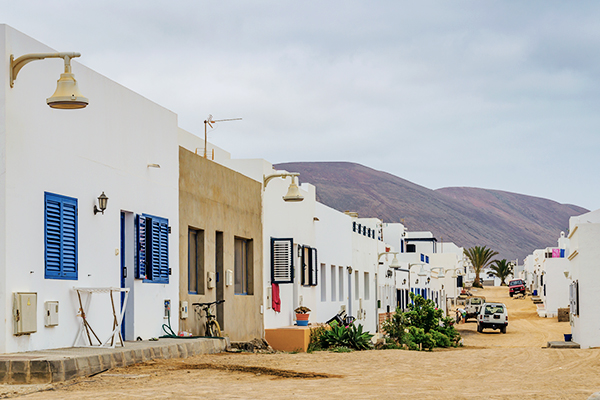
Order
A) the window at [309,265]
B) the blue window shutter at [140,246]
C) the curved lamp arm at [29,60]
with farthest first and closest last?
the window at [309,265] → the blue window shutter at [140,246] → the curved lamp arm at [29,60]

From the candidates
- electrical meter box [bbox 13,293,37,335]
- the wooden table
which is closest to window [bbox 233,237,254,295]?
the wooden table

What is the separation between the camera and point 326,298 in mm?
29484

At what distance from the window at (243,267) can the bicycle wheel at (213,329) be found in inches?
107

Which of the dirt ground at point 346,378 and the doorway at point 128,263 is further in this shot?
the doorway at point 128,263

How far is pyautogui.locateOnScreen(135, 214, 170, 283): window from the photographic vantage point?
14.4 metres

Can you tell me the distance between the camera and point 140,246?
47.5 ft

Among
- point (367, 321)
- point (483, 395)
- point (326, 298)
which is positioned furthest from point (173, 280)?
point (367, 321)

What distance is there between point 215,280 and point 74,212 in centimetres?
669

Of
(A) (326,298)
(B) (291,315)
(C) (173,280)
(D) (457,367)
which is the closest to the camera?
(D) (457,367)

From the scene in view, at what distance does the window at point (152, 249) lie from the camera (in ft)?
47.3

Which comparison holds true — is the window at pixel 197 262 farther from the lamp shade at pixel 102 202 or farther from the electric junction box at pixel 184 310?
the lamp shade at pixel 102 202

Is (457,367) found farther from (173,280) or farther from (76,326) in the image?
(76,326)

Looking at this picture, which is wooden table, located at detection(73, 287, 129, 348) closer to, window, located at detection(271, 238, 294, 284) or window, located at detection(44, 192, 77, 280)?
window, located at detection(44, 192, 77, 280)

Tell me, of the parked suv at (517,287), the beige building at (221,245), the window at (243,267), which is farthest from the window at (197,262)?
the parked suv at (517,287)
